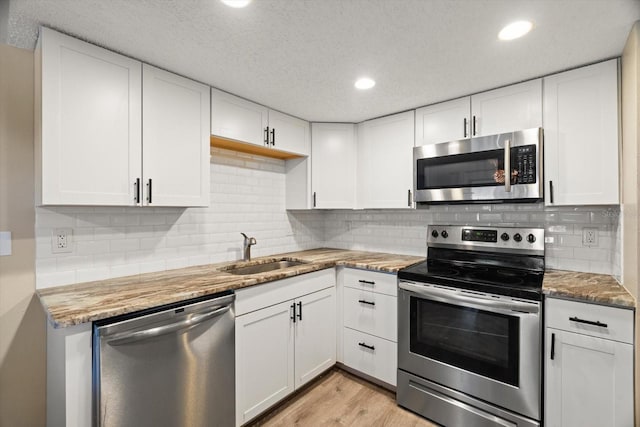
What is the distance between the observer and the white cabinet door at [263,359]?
1.83 m

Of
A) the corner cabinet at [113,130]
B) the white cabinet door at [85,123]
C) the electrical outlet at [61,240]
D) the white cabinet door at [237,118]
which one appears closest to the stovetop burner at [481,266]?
the white cabinet door at [237,118]

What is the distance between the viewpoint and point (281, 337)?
208cm

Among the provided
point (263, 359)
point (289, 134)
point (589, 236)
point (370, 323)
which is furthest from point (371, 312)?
point (289, 134)

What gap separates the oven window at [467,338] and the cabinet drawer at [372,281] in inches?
8.0

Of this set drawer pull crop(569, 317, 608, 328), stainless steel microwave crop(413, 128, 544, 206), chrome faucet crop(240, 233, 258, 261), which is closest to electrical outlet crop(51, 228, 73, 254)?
chrome faucet crop(240, 233, 258, 261)

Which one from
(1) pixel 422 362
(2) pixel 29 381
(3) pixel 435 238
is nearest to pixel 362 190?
(3) pixel 435 238

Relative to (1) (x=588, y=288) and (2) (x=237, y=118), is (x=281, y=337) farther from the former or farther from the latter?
(1) (x=588, y=288)

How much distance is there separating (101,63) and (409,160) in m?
2.24

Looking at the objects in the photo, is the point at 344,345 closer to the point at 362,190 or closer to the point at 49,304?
the point at 362,190

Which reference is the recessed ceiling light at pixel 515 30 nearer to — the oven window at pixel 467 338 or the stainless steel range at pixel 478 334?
the stainless steel range at pixel 478 334

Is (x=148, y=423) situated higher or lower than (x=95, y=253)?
lower

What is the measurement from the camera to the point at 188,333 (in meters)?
1.54

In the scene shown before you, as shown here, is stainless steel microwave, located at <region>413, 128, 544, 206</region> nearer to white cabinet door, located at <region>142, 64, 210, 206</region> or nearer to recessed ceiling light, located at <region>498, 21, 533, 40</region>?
recessed ceiling light, located at <region>498, 21, 533, 40</region>

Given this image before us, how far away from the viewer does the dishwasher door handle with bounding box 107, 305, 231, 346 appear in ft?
Answer: 4.27
